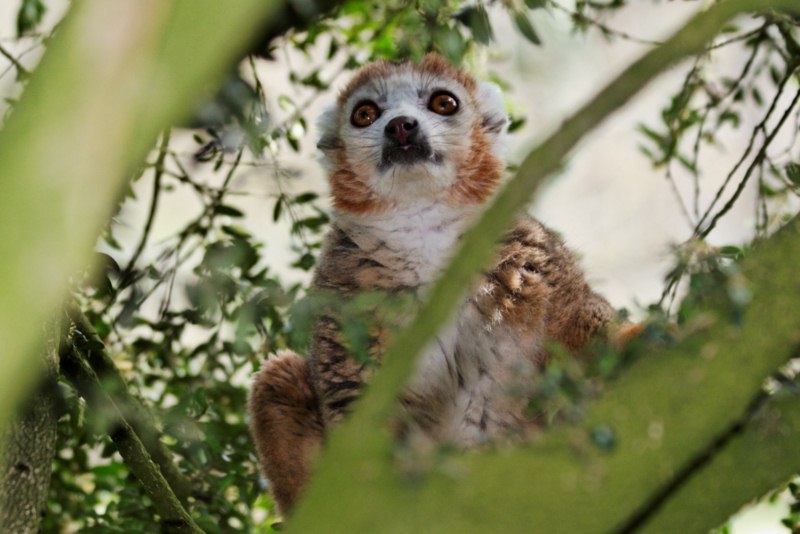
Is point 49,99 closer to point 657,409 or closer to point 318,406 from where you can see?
point 657,409

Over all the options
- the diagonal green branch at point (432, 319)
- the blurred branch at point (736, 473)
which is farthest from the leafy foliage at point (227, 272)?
the diagonal green branch at point (432, 319)

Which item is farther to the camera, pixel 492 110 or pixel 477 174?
pixel 492 110

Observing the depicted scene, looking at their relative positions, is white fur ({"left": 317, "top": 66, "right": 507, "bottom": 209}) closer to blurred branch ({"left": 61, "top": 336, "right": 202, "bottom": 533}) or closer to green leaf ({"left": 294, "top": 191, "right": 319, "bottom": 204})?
green leaf ({"left": 294, "top": 191, "right": 319, "bottom": 204})

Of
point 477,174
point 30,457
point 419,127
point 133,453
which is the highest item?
point 419,127

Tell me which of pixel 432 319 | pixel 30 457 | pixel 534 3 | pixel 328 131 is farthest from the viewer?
pixel 328 131

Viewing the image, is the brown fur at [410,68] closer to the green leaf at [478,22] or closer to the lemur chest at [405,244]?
the lemur chest at [405,244]

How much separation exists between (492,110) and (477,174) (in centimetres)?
40

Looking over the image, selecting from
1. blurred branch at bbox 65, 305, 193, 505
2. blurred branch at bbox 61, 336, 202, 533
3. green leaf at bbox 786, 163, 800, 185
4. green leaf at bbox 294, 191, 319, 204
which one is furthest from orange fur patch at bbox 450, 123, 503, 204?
blurred branch at bbox 61, 336, 202, 533

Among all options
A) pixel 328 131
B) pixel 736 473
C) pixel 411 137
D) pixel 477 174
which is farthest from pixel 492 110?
pixel 736 473

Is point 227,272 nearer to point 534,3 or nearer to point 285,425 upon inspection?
point 285,425

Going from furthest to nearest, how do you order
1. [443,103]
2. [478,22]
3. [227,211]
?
1. [443,103]
2. [227,211]
3. [478,22]

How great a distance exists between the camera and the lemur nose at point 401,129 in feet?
13.7

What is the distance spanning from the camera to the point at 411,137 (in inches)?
164

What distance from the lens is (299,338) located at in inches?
88.0
